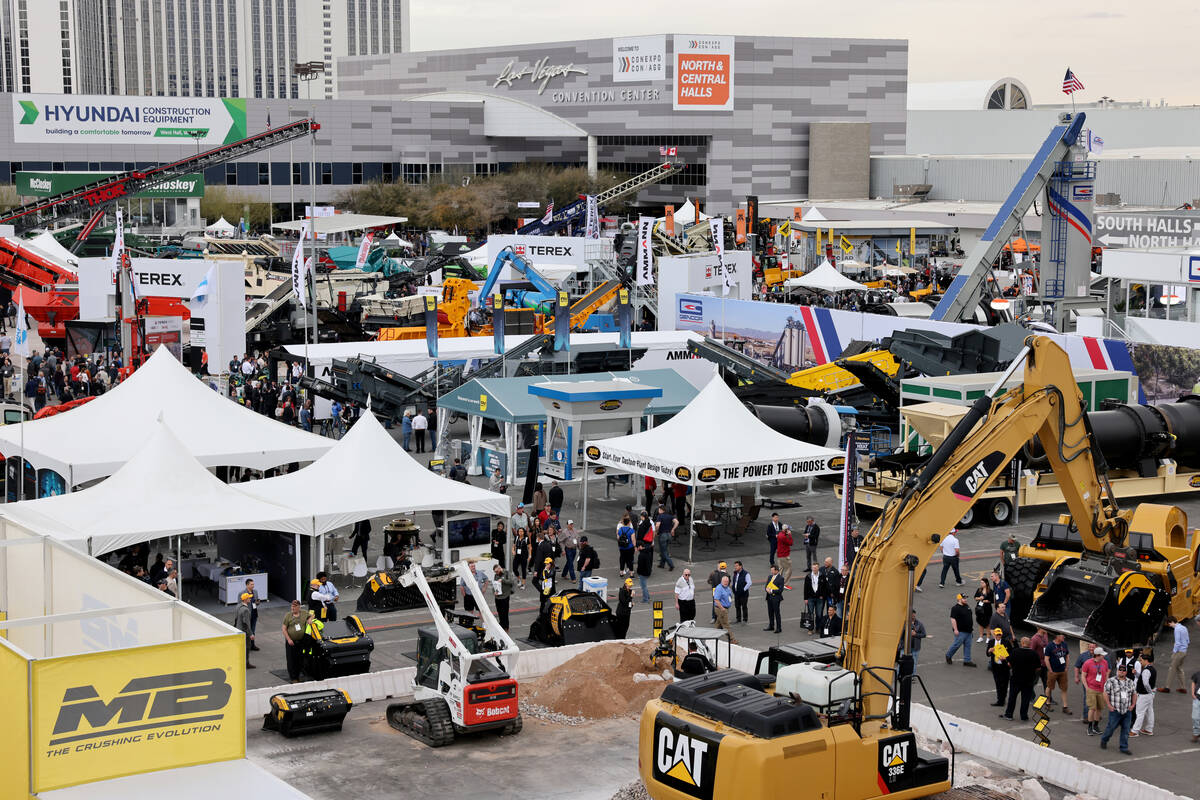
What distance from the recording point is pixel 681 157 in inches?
4331

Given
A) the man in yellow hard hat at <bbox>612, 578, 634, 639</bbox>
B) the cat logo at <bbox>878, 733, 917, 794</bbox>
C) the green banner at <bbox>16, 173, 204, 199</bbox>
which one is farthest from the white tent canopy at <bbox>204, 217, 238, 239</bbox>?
the cat logo at <bbox>878, 733, 917, 794</bbox>

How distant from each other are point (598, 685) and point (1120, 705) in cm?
615

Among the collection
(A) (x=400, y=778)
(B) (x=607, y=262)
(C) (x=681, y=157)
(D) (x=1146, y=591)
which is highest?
(C) (x=681, y=157)

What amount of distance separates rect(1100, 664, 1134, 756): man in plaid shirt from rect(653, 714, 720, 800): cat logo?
244 inches

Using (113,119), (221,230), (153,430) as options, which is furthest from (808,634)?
(113,119)

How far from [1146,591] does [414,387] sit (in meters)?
21.1

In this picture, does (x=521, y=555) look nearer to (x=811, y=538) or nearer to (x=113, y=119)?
(x=811, y=538)

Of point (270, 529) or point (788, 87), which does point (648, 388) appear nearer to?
point (270, 529)

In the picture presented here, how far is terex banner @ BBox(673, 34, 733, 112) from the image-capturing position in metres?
105

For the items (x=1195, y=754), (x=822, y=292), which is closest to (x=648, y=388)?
(x=1195, y=754)

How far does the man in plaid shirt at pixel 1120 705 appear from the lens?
17266 millimetres

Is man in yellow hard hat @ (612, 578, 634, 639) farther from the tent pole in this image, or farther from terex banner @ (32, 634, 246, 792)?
terex banner @ (32, 634, 246, 792)

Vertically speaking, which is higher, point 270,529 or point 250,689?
point 270,529

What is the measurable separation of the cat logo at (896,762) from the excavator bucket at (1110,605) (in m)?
6.46
